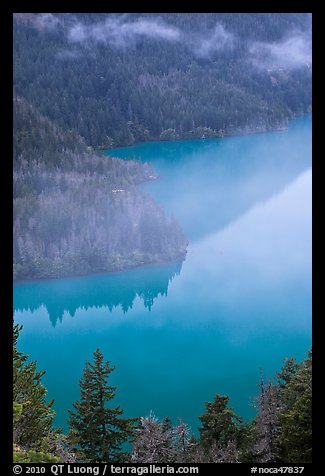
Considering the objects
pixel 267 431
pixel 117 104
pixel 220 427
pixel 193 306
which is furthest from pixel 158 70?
pixel 267 431

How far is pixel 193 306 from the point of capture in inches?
744

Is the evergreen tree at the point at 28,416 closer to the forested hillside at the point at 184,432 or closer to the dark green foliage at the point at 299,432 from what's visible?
the forested hillside at the point at 184,432

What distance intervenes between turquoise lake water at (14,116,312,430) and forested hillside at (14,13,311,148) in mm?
1970

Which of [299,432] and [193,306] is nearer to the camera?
[299,432]

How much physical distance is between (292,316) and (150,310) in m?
5.26

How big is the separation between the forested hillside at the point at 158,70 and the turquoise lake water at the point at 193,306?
1970 millimetres

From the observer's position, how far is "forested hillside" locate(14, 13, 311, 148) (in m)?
27.5

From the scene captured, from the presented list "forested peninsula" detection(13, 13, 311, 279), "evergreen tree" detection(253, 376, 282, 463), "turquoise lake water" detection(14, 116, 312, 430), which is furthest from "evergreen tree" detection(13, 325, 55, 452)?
"forested peninsula" detection(13, 13, 311, 279)

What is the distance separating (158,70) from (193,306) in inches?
695

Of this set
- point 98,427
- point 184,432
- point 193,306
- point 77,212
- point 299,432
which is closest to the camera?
point 299,432

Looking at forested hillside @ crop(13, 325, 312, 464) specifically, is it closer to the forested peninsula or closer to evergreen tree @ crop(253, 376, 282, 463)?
evergreen tree @ crop(253, 376, 282, 463)

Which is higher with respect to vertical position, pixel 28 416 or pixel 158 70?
pixel 158 70

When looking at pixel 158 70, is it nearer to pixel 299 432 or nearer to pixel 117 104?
pixel 117 104

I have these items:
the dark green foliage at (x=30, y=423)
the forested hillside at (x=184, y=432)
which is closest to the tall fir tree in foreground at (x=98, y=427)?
the forested hillside at (x=184, y=432)
